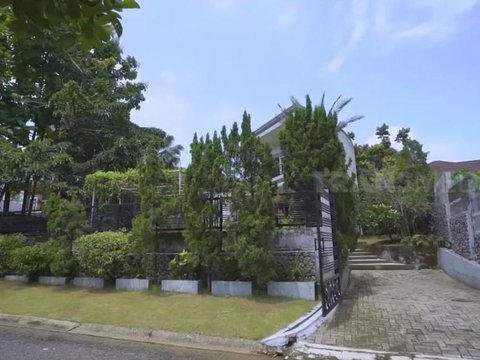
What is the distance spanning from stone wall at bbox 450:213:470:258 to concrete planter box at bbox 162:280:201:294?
665cm

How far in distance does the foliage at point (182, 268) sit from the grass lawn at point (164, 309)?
536mm

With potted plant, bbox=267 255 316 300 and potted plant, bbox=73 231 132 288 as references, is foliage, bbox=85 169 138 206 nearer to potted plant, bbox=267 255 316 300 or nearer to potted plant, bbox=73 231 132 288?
potted plant, bbox=73 231 132 288

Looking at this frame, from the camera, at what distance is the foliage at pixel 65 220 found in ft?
32.1

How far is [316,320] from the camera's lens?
20.1 feet

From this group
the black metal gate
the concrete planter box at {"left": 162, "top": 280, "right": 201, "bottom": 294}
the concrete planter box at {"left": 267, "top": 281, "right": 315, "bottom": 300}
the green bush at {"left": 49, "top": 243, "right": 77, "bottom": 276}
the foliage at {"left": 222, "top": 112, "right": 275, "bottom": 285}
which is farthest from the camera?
the green bush at {"left": 49, "top": 243, "right": 77, "bottom": 276}

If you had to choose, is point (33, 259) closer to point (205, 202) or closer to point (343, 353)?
point (205, 202)

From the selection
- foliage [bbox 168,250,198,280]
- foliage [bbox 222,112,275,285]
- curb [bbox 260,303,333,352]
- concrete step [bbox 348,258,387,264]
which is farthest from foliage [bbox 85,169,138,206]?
concrete step [bbox 348,258,387,264]

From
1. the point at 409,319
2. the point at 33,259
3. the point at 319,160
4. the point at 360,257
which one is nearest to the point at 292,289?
the point at 409,319

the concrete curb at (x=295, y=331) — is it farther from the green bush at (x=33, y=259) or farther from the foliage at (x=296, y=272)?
the green bush at (x=33, y=259)

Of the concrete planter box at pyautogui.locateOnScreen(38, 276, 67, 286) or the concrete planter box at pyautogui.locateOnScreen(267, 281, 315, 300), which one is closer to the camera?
the concrete planter box at pyautogui.locateOnScreen(267, 281, 315, 300)

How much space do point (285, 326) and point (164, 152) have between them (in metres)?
13.9

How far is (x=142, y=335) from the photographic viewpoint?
19.9 ft

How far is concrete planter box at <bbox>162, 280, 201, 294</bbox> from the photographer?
328 inches

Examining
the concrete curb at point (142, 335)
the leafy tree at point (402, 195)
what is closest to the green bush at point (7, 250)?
the concrete curb at point (142, 335)
